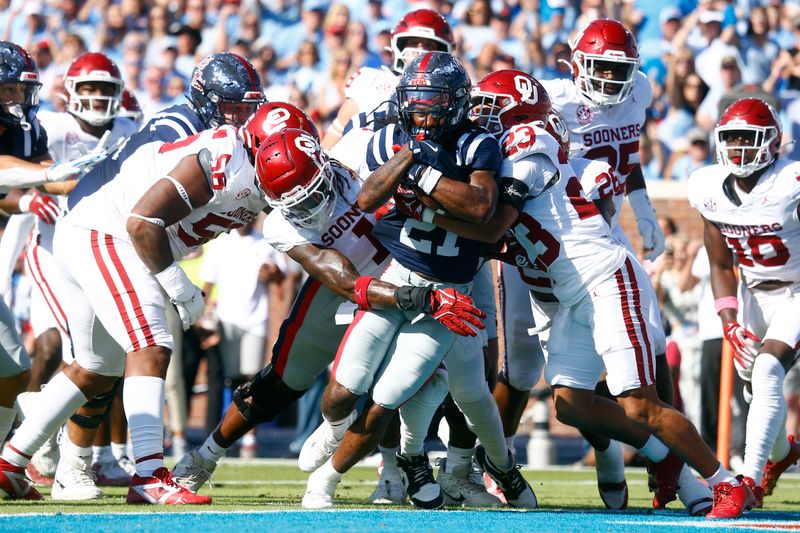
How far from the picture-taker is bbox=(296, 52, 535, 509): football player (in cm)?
524

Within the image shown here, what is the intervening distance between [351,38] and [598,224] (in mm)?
8465

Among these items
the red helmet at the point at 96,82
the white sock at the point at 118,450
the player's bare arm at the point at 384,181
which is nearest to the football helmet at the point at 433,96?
the player's bare arm at the point at 384,181

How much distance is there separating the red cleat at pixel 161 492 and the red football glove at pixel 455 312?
1.33 metres

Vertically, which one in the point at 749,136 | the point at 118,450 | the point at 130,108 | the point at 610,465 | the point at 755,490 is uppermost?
the point at 749,136

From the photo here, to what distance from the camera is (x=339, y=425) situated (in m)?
5.73

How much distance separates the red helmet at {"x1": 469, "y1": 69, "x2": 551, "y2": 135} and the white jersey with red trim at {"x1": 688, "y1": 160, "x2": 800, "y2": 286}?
1453mm

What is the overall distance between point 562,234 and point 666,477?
49.5 inches

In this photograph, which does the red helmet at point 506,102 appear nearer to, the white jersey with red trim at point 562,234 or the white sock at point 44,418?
the white jersey with red trim at point 562,234

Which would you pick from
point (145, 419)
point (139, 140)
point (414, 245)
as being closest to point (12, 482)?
point (145, 419)

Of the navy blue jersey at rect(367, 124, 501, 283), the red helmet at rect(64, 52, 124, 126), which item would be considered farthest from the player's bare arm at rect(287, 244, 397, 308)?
the red helmet at rect(64, 52, 124, 126)

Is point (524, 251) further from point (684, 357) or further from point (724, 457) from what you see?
point (684, 357)

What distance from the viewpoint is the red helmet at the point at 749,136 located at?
22.1ft

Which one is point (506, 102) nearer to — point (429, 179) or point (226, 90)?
point (429, 179)

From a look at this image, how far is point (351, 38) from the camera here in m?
13.8
